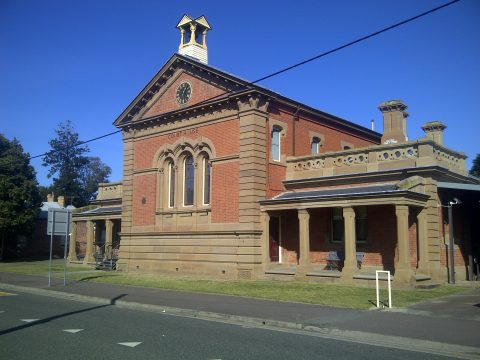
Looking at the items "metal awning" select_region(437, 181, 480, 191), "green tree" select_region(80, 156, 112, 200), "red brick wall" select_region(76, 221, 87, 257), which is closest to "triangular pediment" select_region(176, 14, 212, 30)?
"metal awning" select_region(437, 181, 480, 191)

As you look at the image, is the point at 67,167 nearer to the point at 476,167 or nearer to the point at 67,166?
the point at 67,166

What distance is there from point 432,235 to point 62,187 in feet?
218

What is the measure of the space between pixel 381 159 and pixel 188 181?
10376 mm

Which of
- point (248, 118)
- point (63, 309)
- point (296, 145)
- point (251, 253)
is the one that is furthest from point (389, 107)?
point (63, 309)

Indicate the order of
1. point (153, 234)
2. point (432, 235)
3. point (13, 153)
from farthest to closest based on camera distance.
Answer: point (13, 153)
point (153, 234)
point (432, 235)

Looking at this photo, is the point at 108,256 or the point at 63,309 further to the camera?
the point at 108,256

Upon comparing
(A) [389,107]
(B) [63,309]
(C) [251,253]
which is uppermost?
(A) [389,107]

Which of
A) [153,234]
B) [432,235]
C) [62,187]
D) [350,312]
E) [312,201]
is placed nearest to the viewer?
[350,312]

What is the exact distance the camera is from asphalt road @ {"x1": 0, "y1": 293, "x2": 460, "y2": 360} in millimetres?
7875

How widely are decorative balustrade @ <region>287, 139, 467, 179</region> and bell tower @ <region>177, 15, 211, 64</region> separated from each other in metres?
9.25

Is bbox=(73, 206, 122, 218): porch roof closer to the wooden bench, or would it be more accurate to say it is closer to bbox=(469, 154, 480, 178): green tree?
the wooden bench

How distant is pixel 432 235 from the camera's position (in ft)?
63.8

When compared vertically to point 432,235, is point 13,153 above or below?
above

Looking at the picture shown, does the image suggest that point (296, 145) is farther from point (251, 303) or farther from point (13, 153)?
point (13, 153)
